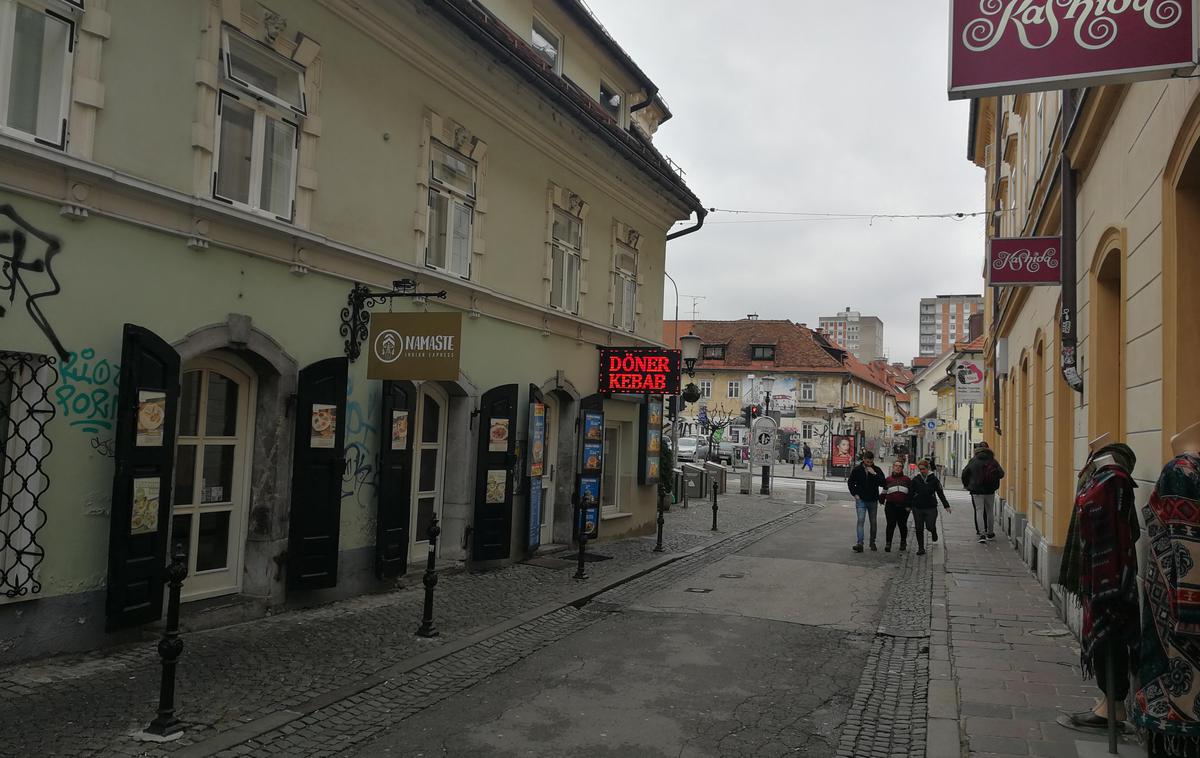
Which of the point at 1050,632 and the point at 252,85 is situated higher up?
the point at 252,85

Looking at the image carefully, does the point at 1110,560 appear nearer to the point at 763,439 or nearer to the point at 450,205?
the point at 450,205

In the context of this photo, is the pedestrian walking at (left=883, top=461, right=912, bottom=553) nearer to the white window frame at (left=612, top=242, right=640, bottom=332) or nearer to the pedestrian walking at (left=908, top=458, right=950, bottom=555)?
the pedestrian walking at (left=908, top=458, right=950, bottom=555)

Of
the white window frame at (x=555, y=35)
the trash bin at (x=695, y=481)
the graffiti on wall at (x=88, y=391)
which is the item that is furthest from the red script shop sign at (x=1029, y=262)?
the trash bin at (x=695, y=481)

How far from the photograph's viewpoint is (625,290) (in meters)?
16.4

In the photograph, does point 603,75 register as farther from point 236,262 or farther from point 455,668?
point 455,668

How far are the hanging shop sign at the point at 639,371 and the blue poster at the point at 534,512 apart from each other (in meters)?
2.65


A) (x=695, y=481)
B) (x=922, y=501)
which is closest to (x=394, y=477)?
(x=922, y=501)

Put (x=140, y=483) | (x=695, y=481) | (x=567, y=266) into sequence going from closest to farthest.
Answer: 1. (x=140, y=483)
2. (x=567, y=266)
3. (x=695, y=481)

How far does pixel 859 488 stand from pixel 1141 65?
11.4 m

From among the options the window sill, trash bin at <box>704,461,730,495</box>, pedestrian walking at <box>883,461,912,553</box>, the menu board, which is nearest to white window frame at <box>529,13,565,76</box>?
the menu board

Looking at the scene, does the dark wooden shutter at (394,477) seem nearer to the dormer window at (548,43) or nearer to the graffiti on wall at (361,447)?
the graffiti on wall at (361,447)

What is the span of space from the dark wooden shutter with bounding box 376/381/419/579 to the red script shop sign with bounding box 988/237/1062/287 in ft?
23.5

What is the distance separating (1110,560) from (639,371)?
9.84 meters

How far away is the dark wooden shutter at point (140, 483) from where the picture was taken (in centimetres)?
674
